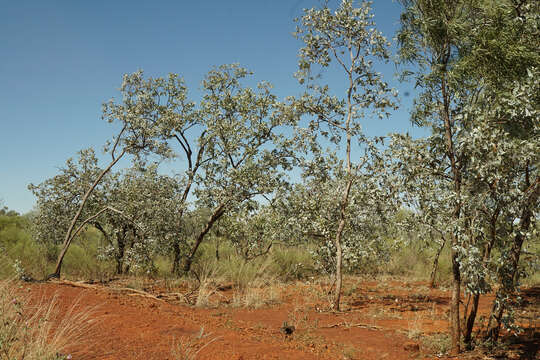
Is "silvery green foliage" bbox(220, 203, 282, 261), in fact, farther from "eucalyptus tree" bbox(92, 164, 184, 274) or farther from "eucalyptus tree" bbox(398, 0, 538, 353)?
"eucalyptus tree" bbox(398, 0, 538, 353)

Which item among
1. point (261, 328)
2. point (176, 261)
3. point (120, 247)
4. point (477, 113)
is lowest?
point (261, 328)

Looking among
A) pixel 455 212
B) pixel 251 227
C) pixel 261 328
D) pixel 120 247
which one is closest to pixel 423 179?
pixel 455 212

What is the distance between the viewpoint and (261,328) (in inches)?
255

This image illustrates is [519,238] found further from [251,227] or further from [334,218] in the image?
[251,227]

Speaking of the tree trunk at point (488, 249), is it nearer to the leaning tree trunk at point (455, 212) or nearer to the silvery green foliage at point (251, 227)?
the leaning tree trunk at point (455, 212)

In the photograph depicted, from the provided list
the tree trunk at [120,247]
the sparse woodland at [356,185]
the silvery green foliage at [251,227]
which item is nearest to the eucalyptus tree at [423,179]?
the sparse woodland at [356,185]

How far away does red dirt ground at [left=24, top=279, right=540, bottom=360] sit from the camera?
4.77 m

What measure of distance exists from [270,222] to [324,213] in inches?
80.3

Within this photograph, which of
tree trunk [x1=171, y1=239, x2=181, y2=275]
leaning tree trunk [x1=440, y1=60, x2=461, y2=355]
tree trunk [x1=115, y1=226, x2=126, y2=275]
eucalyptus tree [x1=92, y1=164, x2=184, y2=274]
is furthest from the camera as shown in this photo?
tree trunk [x1=171, y1=239, x2=181, y2=275]

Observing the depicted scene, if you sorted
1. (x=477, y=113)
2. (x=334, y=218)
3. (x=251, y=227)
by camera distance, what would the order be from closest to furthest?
1. (x=477, y=113)
2. (x=334, y=218)
3. (x=251, y=227)

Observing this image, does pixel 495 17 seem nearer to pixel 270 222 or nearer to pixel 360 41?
pixel 360 41

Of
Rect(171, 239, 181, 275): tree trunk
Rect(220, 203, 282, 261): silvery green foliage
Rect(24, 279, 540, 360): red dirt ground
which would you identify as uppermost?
Rect(220, 203, 282, 261): silvery green foliage

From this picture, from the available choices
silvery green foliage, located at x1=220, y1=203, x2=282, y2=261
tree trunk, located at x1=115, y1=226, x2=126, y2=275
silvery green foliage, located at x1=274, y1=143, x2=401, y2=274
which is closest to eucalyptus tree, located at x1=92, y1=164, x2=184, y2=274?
tree trunk, located at x1=115, y1=226, x2=126, y2=275

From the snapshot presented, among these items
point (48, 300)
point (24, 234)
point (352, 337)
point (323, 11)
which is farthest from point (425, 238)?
point (24, 234)
